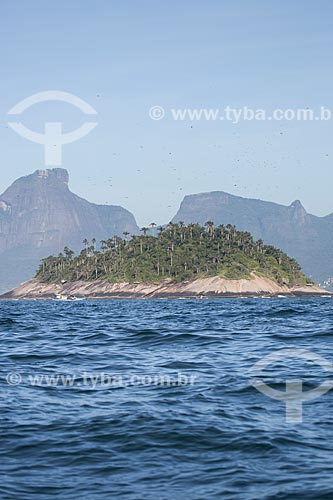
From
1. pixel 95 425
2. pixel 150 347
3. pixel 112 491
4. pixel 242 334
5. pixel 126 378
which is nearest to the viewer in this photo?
pixel 112 491

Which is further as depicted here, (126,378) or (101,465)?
(126,378)

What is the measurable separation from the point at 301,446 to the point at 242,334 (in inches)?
814

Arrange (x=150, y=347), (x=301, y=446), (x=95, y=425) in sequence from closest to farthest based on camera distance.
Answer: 1. (x=301, y=446)
2. (x=95, y=425)
3. (x=150, y=347)

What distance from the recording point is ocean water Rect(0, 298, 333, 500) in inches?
425

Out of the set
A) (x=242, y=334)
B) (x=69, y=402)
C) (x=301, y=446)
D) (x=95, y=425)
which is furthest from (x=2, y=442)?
(x=242, y=334)

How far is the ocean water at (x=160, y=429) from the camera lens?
10.8 metres

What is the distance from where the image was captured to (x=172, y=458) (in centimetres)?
1224

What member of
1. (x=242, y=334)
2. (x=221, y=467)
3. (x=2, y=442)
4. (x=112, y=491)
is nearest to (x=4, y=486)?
(x=112, y=491)

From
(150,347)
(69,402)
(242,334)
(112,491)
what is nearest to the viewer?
(112,491)

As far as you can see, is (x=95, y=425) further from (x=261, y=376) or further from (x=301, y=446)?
(x=261, y=376)

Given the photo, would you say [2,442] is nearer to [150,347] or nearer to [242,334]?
[150,347]

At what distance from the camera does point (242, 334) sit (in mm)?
33250

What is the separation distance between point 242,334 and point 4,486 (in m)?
23.4

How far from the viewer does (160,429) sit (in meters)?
14.0
